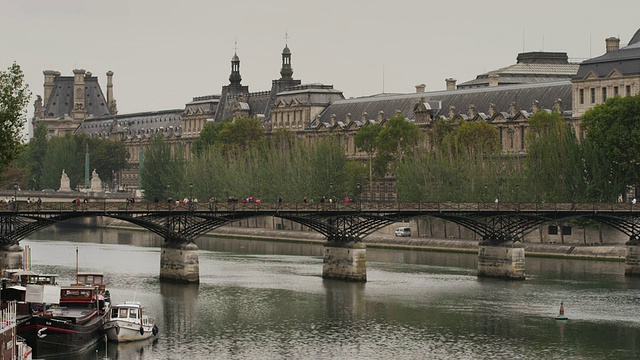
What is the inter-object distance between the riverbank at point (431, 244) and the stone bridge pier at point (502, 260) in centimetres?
1971

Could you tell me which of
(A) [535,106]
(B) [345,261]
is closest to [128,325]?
(B) [345,261]

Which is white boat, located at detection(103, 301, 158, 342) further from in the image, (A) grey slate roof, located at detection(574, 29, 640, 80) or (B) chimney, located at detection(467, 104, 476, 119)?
(B) chimney, located at detection(467, 104, 476, 119)

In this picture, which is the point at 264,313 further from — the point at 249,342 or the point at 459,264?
the point at 459,264

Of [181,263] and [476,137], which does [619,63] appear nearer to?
[476,137]

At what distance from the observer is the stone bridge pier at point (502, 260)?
12312 cm

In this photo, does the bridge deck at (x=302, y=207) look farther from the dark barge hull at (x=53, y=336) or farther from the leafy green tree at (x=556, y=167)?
the dark barge hull at (x=53, y=336)

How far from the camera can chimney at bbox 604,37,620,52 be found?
18788 centimetres

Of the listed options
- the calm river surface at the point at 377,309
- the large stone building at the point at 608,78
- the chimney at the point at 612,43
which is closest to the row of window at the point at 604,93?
the large stone building at the point at 608,78

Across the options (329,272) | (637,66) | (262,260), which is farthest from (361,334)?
(637,66)

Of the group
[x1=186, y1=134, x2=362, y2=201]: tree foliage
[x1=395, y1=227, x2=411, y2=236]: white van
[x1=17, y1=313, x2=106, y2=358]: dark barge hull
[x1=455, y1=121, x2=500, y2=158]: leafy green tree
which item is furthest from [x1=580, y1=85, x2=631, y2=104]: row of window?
[x1=17, y1=313, x2=106, y2=358]: dark barge hull

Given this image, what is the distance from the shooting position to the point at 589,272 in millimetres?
127812

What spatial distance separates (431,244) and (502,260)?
34.5 m

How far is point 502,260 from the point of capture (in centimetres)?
12438

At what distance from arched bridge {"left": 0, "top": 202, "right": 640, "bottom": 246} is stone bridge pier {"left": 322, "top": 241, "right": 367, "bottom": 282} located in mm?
559
